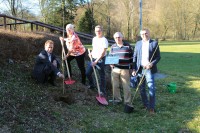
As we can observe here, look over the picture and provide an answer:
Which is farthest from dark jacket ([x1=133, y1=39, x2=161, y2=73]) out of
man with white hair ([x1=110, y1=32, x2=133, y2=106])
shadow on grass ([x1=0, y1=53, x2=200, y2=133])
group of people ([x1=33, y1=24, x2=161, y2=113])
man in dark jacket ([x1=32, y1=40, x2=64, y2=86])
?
man in dark jacket ([x1=32, y1=40, x2=64, y2=86])

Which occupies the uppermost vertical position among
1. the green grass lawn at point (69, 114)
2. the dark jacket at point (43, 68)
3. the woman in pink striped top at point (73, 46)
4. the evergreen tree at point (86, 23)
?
the evergreen tree at point (86, 23)

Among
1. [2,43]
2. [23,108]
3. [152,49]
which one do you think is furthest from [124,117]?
[2,43]

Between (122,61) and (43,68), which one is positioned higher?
(122,61)

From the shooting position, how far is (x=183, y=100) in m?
8.94

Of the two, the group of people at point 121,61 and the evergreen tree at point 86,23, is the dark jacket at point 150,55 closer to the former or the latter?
the group of people at point 121,61

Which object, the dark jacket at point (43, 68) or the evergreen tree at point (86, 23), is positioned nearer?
the dark jacket at point (43, 68)

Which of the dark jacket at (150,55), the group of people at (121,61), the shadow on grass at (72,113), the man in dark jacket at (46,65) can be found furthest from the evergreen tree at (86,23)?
the dark jacket at (150,55)

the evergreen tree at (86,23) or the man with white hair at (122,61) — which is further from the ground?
the evergreen tree at (86,23)

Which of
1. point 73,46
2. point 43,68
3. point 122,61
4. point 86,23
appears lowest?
point 43,68

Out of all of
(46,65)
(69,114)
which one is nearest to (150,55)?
(69,114)

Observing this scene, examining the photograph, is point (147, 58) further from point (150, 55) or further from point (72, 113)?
point (72, 113)

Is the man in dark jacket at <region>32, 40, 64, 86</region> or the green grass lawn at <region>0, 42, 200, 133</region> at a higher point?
the man in dark jacket at <region>32, 40, 64, 86</region>

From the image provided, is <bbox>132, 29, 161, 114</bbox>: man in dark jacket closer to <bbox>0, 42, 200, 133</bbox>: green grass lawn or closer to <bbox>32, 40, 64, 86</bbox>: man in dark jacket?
<bbox>0, 42, 200, 133</bbox>: green grass lawn

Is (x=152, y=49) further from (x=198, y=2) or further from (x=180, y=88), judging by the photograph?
(x=198, y=2)
